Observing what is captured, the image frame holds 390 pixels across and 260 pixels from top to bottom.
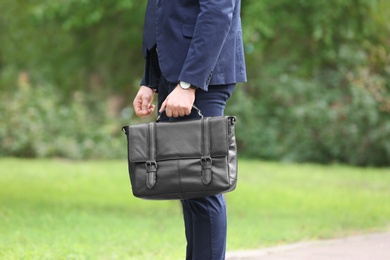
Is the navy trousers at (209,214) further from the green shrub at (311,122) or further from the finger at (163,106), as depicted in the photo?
the green shrub at (311,122)

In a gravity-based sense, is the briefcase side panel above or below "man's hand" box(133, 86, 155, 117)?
below

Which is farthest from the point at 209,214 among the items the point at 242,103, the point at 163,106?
the point at 242,103

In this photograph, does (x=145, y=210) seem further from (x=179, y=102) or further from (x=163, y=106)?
(x=179, y=102)

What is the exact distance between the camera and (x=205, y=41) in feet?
12.2

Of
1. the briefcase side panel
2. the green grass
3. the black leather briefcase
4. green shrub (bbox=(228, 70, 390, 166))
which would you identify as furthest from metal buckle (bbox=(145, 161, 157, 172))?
green shrub (bbox=(228, 70, 390, 166))

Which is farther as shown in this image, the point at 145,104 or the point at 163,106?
the point at 145,104

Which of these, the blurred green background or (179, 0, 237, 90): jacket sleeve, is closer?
(179, 0, 237, 90): jacket sleeve

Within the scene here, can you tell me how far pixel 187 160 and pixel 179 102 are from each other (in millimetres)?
278

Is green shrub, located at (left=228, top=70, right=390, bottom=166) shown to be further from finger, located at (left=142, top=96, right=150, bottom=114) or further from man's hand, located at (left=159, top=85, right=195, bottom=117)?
man's hand, located at (left=159, top=85, right=195, bottom=117)

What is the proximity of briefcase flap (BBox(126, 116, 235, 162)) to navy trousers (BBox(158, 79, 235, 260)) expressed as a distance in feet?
0.29

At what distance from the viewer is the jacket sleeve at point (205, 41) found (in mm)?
3713

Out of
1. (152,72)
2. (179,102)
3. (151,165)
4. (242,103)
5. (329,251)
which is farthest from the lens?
(242,103)

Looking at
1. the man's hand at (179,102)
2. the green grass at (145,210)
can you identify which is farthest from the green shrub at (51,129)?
the man's hand at (179,102)

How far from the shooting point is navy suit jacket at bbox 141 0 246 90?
3719 mm
